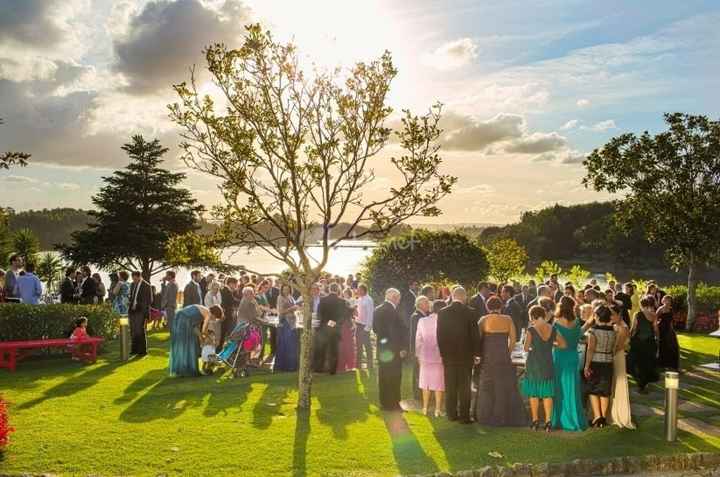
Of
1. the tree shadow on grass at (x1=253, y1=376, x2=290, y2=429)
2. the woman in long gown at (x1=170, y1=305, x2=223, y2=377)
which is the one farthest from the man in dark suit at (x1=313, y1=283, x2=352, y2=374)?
the woman in long gown at (x1=170, y1=305, x2=223, y2=377)

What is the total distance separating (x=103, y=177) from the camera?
3828cm

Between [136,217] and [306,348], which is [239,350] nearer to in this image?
[306,348]

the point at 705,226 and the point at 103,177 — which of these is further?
the point at 103,177

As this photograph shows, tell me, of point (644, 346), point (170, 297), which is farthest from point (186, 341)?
point (644, 346)

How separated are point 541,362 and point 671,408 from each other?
6.09 feet

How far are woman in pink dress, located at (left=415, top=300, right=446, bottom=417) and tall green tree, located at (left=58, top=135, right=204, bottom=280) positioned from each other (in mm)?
29063

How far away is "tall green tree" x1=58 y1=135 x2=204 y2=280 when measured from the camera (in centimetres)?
3731

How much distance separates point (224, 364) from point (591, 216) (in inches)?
3814

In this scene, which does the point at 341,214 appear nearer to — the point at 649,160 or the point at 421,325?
the point at 421,325

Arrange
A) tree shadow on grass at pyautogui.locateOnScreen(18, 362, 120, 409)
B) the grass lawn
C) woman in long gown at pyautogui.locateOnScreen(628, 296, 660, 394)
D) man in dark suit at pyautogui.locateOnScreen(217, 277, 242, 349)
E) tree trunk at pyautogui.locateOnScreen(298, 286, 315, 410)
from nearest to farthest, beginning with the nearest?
the grass lawn
tree trunk at pyautogui.locateOnScreen(298, 286, 315, 410)
tree shadow on grass at pyautogui.locateOnScreen(18, 362, 120, 409)
woman in long gown at pyautogui.locateOnScreen(628, 296, 660, 394)
man in dark suit at pyautogui.locateOnScreen(217, 277, 242, 349)

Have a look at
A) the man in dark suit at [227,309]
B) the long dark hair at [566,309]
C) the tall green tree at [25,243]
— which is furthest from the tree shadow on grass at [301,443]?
the tall green tree at [25,243]

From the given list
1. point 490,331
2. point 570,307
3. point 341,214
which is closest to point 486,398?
point 490,331

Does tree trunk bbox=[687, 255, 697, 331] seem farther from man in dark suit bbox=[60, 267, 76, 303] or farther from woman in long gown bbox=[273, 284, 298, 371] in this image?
man in dark suit bbox=[60, 267, 76, 303]

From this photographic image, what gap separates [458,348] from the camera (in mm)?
9836
